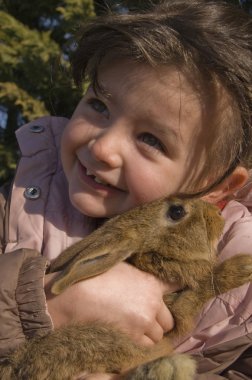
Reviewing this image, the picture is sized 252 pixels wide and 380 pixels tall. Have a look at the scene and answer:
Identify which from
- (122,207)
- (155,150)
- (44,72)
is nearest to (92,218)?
(122,207)

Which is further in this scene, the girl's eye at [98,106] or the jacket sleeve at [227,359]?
the girl's eye at [98,106]

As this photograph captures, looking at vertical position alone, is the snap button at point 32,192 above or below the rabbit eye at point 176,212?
below

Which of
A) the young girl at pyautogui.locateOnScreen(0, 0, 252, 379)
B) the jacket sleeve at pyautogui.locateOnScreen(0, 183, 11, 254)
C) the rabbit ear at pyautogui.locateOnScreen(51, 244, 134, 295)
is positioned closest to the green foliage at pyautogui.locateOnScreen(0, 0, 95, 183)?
the jacket sleeve at pyautogui.locateOnScreen(0, 183, 11, 254)

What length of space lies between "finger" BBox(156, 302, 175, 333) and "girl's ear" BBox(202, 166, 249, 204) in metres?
0.61

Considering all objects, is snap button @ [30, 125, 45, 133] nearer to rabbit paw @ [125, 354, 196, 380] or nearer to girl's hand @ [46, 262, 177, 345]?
girl's hand @ [46, 262, 177, 345]

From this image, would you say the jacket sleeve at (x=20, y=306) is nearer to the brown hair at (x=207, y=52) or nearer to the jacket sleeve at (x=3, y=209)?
the jacket sleeve at (x=3, y=209)

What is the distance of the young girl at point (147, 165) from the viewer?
220 centimetres

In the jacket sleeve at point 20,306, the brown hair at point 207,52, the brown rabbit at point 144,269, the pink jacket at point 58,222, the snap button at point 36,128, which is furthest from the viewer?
the snap button at point 36,128

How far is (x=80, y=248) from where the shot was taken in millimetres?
2291

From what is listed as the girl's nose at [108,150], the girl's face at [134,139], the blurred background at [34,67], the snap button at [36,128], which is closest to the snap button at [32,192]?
the girl's face at [134,139]

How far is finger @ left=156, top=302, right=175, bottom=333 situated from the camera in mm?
2271

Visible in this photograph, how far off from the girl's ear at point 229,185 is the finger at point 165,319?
2.00 ft

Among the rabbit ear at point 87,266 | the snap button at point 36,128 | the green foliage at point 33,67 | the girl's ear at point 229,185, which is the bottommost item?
the green foliage at point 33,67

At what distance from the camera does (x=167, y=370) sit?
192cm
